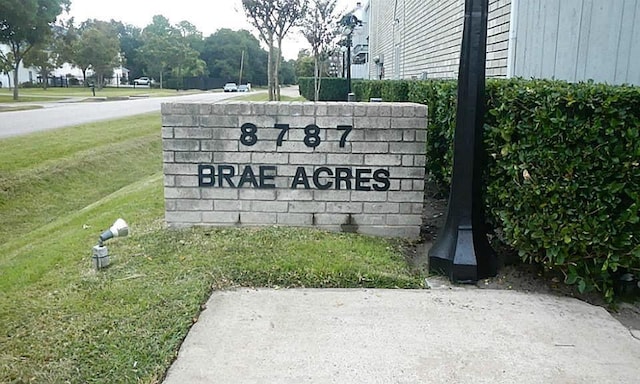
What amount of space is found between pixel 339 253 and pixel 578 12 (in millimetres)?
3318

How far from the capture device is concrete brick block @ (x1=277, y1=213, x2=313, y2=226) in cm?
526

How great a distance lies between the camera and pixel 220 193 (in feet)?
17.3

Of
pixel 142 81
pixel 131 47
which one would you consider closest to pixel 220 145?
pixel 142 81

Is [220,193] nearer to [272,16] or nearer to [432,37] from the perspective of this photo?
[432,37]

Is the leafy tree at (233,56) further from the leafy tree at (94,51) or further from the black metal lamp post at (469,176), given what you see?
the black metal lamp post at (469,176)

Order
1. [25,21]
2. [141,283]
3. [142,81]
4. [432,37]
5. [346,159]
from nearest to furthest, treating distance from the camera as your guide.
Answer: [141,283] < [346,159] < [432,37] < [25,21] < [142,81]

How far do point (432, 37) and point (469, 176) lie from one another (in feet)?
28.1

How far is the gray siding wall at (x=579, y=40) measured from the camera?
4.78 metres

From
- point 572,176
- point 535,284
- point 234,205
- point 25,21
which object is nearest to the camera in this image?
point 572,176

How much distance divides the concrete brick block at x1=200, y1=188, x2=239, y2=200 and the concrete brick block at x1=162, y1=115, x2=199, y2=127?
1.99 feet

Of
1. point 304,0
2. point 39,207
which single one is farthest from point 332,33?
point 39,207

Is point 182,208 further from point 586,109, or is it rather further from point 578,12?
point 578,12

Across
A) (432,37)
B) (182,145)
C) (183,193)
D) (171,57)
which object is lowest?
(183,193)

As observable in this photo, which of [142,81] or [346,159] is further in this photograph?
[142,81]
